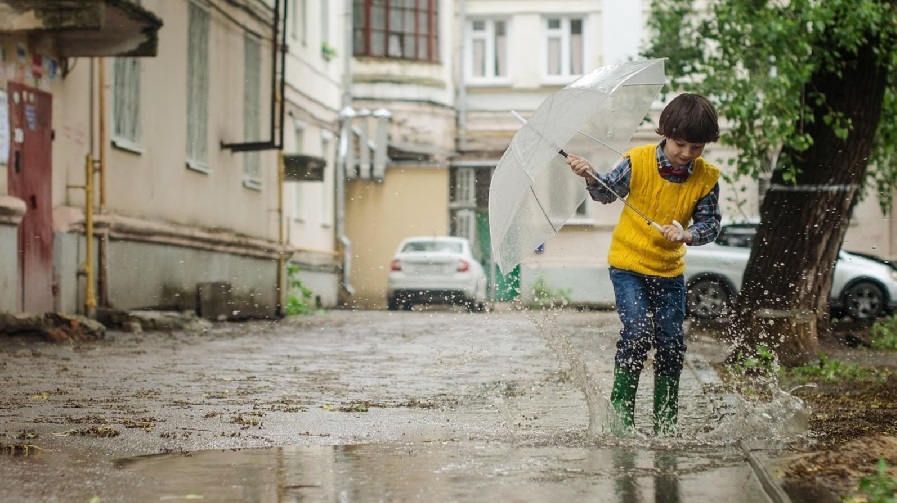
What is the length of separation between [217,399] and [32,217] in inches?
311

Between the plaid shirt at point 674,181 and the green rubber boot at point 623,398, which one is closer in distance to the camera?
the plaid shirt at point 674,181

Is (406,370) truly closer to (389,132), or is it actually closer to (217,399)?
(217,399)

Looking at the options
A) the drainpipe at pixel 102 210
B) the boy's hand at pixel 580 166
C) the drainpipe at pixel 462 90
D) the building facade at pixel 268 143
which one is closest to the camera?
the boy's hand at pixel 580 166

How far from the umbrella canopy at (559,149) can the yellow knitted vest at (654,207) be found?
329 millimetres

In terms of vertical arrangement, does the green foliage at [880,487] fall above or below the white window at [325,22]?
below

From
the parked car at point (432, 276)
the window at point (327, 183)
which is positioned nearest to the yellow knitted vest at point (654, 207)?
the parked car at point (432, 276)

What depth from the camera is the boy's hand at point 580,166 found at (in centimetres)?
668

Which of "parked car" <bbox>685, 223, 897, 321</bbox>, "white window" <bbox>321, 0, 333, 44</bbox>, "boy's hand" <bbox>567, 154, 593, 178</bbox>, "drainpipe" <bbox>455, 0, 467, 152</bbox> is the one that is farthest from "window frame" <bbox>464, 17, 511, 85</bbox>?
"boy's hand" <bbox>567, 154, 593, 178</bbox>

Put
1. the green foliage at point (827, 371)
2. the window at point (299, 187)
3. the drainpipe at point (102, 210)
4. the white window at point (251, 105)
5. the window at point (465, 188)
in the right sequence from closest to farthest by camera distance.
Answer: the green foliage at point (827, 371)
the drainpipe at point (102, 210)
the white window at point (251, 105)
the window at point (299, 187)
the window at point (465, 188)

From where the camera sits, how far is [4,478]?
17.6 feet

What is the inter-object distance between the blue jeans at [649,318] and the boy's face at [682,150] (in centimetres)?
56

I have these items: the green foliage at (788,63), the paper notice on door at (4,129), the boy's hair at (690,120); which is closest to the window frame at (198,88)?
the paper notice on door at (4,129)

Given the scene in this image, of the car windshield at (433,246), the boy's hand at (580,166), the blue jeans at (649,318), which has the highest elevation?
the boy's hand at (580,166)

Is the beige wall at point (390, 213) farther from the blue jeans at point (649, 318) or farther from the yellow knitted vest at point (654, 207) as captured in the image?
the yellow knitted vest at point (654, 207)
